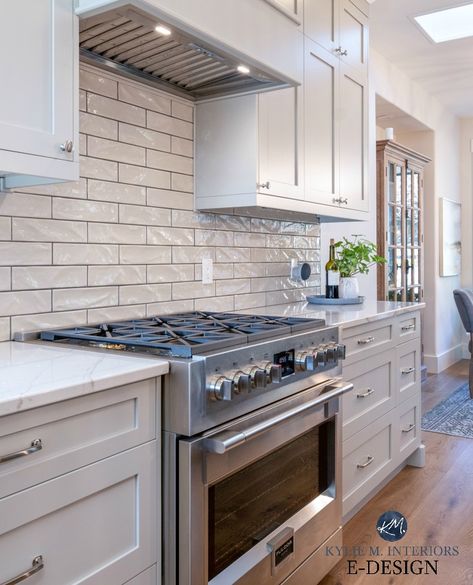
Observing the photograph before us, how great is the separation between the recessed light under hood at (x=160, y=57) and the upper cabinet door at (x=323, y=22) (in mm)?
600

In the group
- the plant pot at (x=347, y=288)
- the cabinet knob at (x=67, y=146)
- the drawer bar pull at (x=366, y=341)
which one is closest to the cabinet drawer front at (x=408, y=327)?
the plant pot at (x=347, y=288)

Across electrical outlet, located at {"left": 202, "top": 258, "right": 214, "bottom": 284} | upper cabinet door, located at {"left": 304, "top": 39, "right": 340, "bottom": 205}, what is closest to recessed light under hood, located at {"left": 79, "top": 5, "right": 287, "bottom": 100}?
upper cabinet door, located at {"left": 304, "top": 39, "right": 340, "bottom": 205}

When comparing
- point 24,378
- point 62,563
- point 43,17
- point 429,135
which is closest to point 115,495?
point 62,563

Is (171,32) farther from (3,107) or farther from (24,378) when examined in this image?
(24,378)

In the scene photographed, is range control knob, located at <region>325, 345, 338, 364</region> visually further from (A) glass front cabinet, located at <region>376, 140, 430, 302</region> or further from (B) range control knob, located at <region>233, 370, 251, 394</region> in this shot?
(A) glass front cabinet, located at <region>376, 140, 430, 302</region>

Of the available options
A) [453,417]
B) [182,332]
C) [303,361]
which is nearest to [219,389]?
[182,332]

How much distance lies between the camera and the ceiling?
3.69m

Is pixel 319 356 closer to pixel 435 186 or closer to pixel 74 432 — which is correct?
pixel 74 432

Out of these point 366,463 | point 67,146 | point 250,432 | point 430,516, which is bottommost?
point 430,516

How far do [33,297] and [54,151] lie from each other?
531mm

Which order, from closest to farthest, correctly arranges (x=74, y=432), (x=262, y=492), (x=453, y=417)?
(x=74, y=432)
(x=262, y=492)
(x=453, y=417)

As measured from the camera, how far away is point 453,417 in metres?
4.16

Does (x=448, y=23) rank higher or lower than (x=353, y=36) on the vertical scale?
higher

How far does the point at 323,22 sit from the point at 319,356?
1.72 metres
